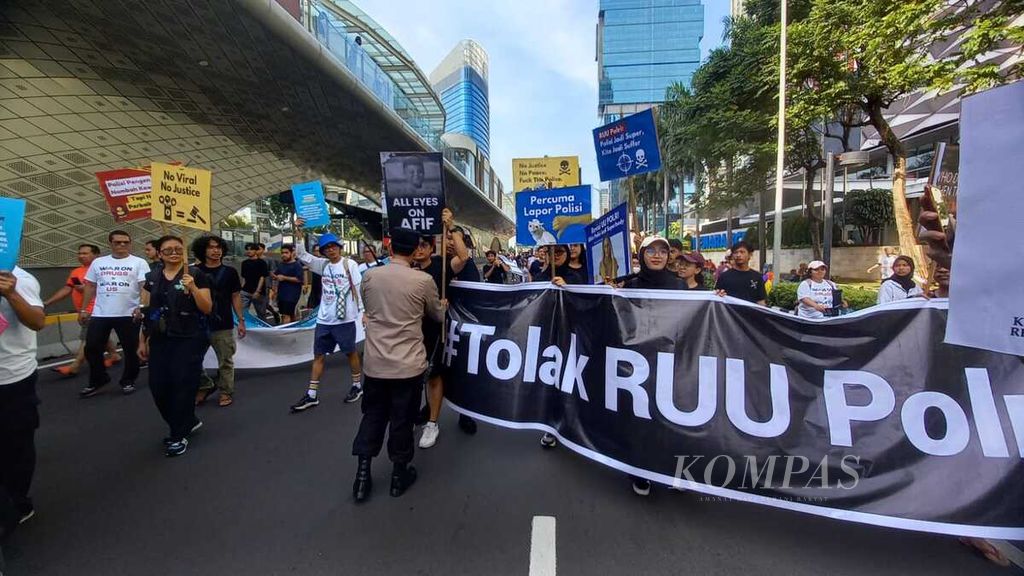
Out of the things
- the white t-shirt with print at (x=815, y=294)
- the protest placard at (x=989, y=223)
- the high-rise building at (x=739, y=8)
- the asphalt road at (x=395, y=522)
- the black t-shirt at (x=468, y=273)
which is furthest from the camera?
the high-rise building at (x=739, y=8)

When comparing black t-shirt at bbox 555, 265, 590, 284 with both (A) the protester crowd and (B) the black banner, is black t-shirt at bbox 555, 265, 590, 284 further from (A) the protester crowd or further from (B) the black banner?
(B) the black banner

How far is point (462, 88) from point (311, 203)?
115 meters

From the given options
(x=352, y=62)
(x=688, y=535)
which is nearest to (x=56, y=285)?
(x=352, y=62)

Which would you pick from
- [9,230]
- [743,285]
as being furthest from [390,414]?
[743,285]

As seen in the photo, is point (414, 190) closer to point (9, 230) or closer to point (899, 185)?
point (9, 230)

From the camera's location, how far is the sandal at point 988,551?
230cm

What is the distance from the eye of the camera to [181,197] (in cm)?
404

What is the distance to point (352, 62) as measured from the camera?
15.1 meters

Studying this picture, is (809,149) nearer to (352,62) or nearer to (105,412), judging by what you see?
(352,62)

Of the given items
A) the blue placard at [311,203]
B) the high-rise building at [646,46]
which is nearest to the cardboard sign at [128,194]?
the blue placard at [311,203]

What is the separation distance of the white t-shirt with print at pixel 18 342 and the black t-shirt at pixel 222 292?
1.88 m

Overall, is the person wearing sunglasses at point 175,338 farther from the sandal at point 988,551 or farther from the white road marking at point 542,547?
the sandal at point 988,551

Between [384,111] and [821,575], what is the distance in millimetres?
17263

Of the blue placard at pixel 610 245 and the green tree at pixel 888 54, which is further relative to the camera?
the green tree at pixel 888 54
